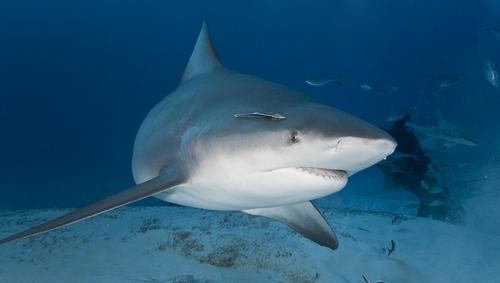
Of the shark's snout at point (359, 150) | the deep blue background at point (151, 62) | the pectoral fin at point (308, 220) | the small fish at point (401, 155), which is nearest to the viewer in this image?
the shark's snout at point (359, 150)

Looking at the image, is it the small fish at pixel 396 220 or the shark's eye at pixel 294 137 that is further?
the small fish at pixel 396 220

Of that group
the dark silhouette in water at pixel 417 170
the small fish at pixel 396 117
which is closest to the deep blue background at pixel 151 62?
the dark silhouette in water at pixel 417 170

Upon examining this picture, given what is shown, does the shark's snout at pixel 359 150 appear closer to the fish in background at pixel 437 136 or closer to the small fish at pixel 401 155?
the fish in background at pixel 437 136

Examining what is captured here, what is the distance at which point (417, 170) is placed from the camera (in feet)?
32.2

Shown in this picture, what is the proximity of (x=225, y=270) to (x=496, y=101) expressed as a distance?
34.8 meters

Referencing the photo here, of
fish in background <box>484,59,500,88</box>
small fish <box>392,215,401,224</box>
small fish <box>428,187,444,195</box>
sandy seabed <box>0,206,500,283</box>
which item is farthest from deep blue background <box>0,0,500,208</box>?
small fish <box>392,215,401,224</box>

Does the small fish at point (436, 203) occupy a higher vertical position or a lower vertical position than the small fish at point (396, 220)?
lower

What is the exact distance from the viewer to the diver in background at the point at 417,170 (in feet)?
32.0

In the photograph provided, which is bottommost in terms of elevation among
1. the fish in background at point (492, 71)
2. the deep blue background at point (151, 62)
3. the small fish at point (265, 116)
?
the small fish at point (265, 116)

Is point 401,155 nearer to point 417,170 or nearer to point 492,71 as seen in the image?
point 417,170

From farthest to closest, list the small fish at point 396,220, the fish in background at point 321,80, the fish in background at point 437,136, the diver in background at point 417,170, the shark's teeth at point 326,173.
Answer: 1. the fish in background at point 321,80
2. the diver in background at point 417,170
3. the fish in background at point 437,136
4. the small fish at point 396,220
5. the shark's teeth at point 326,173

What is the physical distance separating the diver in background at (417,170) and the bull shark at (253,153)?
7.15 metres

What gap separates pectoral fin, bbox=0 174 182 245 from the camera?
2.26 metres

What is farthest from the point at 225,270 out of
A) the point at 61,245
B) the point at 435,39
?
the point at 435,39
